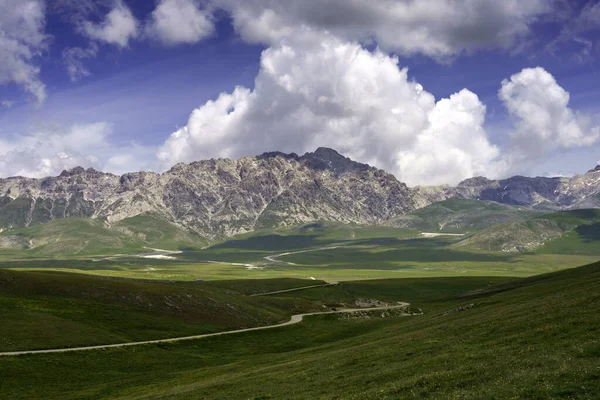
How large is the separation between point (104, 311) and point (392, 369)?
88678 millimetres

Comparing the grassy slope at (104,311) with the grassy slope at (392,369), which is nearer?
the grassy slope at (392,369)

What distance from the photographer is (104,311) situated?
11075cm

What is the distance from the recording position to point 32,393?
203 feet

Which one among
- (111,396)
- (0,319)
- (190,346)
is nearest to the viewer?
(111,396)

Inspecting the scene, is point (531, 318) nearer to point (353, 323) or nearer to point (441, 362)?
point (441, 362)

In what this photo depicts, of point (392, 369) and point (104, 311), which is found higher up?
point (392, 369)

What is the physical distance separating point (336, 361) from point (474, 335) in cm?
1566

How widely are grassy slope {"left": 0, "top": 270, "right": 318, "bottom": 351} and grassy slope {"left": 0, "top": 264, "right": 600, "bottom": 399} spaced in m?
11.1

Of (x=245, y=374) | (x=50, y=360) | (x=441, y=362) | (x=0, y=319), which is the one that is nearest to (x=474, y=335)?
(x=441, y=362)

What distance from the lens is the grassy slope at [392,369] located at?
28.7 metres

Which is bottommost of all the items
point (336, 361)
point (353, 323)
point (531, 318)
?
point (353, 323)

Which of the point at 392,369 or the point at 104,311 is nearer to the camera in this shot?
the point at 392,369

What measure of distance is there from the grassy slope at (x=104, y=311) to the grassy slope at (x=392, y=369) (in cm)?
1108

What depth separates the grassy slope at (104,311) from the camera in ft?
291
